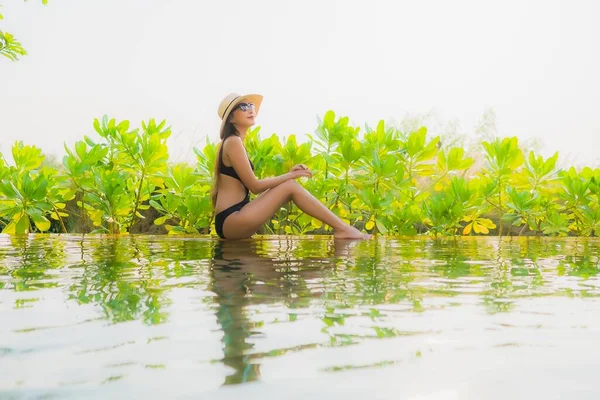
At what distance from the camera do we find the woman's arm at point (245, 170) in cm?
490

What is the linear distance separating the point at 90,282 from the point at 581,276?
6.62 ft

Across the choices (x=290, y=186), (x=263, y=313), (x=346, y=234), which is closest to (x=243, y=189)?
(x=290, y=186)

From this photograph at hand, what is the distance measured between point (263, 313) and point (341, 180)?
172 inches

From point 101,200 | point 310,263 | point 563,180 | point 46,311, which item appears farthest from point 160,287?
point 563,180

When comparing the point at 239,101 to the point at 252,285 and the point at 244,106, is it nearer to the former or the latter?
the point at 244,106

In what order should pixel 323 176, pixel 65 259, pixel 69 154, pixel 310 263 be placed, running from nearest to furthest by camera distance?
pixel 310 263
pixel 65 259
pixel 69 154
pixel 323 176

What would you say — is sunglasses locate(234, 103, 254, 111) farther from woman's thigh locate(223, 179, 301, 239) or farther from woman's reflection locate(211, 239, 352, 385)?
woman's reflection locate(211, 239, 352, 385)

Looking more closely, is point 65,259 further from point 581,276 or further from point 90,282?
point 581,276

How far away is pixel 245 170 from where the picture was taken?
491 cm

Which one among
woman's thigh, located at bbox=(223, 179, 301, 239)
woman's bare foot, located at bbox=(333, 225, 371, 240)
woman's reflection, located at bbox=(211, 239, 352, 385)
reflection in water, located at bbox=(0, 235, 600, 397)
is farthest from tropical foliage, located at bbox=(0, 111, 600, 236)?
reflection in water, located at bbox=(0, 235, 600, 397)

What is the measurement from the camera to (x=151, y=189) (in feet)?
21.1

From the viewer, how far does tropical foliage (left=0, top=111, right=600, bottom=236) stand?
5.77 metres

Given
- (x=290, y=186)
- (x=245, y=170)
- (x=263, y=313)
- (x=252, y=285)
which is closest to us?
(x=263, y=313)

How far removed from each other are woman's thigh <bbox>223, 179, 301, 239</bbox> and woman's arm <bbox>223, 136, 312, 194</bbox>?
0.07m
